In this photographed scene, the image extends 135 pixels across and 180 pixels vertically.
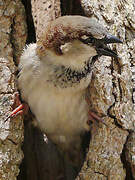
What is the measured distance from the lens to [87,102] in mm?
2045

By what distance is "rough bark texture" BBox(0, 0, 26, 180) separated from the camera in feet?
6.04

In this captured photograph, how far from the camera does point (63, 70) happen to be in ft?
5.97

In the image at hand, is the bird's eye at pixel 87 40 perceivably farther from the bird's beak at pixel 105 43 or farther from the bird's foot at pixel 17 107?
the bird's foot at pixel 17 107

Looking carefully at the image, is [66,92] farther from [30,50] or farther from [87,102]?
[30,50]

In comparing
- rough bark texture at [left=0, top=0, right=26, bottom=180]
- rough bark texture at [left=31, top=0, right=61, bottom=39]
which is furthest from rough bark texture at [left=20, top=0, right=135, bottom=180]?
rough bark texture at [left=0, top=0, right=26, bottom=180]

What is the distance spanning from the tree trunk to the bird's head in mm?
180

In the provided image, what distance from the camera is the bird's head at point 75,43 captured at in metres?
1.69

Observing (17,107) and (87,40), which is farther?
(17,107)

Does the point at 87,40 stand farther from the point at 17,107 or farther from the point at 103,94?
the point at 17,107

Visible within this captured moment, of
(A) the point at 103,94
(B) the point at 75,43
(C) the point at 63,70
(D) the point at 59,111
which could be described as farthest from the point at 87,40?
(D) the point at 59,111

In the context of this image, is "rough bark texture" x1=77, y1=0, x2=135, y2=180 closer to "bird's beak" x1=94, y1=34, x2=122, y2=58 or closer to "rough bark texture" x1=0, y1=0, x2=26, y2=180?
"bird's beak" x1=94, y1=34, x2=122, y2=58

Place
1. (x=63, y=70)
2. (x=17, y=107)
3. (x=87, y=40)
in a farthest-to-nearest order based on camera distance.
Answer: (x=17, y=107), (x=63, y=70), (x=87, y=40)

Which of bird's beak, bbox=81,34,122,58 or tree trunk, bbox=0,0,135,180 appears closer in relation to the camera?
bird's beak, bbox=81,34,122,58

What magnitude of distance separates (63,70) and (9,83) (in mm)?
348
